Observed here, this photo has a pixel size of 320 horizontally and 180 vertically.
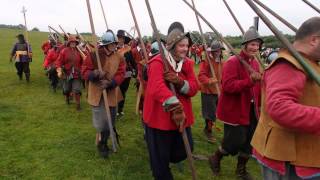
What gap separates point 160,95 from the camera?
14.9 feet

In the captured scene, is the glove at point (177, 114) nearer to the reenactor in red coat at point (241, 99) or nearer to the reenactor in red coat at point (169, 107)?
the reenactor in red coat at point (169, 107)

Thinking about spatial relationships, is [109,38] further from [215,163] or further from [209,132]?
[209,132]

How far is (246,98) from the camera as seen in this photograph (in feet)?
19.3

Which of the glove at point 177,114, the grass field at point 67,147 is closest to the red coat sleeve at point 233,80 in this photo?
the glove at point 177,114

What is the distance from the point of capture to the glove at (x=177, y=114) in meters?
4.49

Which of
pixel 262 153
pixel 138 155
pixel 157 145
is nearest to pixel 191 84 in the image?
pixel 157 145

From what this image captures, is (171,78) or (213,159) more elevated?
(171,78)

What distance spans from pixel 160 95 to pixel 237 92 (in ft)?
4.85

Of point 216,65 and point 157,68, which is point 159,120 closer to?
point 157,68

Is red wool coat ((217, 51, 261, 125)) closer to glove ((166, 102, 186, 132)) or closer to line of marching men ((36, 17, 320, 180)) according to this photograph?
line of marching men ((36, 17, 320, 180))

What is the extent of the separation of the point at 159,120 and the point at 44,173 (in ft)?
8.30

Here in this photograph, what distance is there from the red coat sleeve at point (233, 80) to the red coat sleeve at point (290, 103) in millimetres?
2471

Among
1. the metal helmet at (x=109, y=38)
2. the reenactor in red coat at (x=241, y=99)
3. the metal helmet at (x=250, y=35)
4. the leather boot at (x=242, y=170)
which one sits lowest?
the leather boot at (x=242, y=170)

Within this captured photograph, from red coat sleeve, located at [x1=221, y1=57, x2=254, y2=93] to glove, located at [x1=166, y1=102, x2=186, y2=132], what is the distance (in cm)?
123
